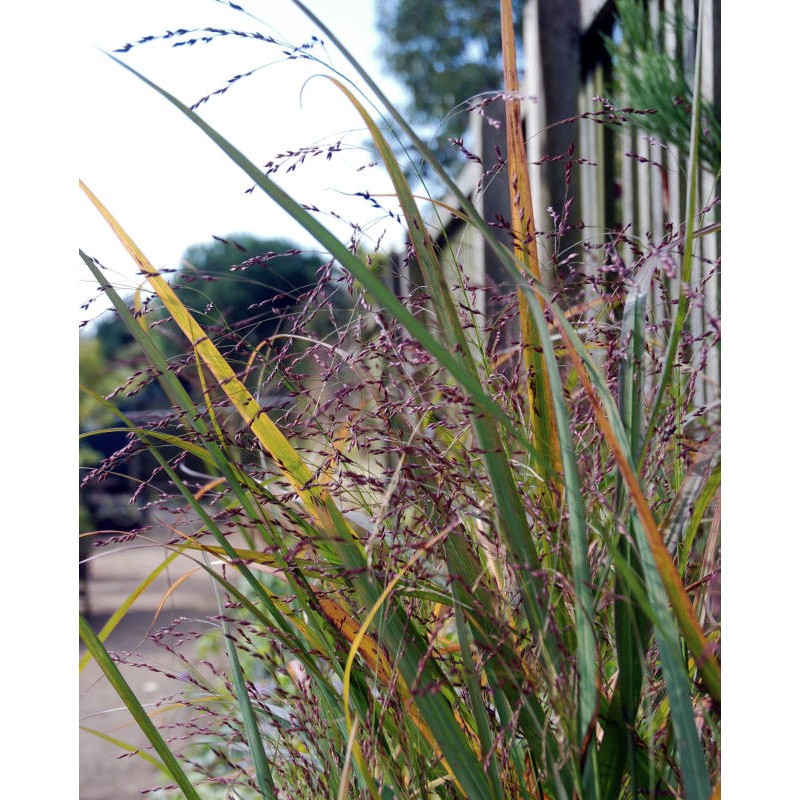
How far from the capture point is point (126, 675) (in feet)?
10.5

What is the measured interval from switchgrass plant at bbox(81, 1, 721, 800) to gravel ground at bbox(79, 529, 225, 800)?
229 mm

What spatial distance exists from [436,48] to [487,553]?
19.1 m

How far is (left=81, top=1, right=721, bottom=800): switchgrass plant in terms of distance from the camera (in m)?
0.46

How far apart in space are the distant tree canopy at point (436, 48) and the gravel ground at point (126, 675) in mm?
14659

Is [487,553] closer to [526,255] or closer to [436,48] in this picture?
[526,255]

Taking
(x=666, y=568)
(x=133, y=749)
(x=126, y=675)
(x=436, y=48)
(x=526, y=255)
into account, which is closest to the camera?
(x=666, y=568)

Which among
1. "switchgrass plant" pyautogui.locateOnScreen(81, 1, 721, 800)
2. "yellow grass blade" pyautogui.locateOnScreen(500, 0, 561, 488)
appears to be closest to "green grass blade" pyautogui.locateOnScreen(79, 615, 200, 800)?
"switchgrass plant" pyautogui.locateOnScreen(81, 1, 721, 800)

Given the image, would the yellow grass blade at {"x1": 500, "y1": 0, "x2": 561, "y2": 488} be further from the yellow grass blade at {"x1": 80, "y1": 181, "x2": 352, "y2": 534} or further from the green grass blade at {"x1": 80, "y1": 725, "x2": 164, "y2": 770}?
the green grass blade at {"x1": 80, "y1": 725, "x2": 164, "y2": 770}

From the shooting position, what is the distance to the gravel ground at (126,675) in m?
2.14

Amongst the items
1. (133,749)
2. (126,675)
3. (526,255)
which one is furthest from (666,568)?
(126,675)
